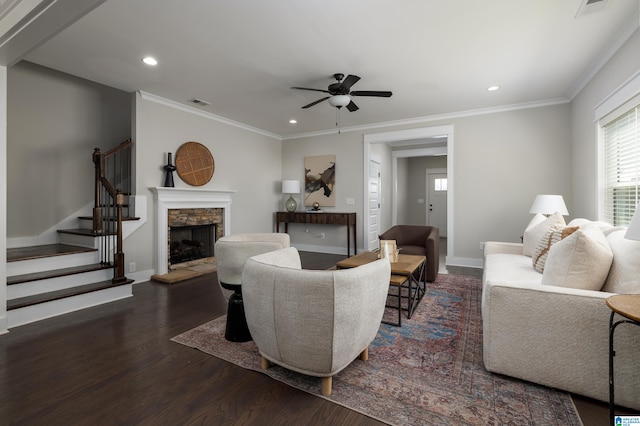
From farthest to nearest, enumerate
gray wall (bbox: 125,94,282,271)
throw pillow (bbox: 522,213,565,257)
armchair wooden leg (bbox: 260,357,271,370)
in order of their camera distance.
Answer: gray wall (bbox: 125,94,282,271), throw pillow (bbox: 522,213,565,257), armchair wooden leg (bbox: 260,357,271,370)

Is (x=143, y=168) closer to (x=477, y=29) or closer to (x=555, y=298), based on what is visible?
(x=477, y=29)

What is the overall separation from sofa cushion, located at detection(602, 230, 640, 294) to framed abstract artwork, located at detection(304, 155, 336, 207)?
181 inches

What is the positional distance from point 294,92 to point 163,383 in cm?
344

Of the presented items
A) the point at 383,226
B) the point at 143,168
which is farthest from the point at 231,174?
the point at 383,226

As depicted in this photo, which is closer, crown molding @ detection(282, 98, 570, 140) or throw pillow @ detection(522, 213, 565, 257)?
throw pillow @ detection(522, 213, 565, 257)

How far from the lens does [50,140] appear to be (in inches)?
155

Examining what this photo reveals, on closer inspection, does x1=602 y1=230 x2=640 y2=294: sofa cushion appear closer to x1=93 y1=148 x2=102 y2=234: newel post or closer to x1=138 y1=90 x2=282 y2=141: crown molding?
x1=93 y1=148 x2=102 y2=234: newel post

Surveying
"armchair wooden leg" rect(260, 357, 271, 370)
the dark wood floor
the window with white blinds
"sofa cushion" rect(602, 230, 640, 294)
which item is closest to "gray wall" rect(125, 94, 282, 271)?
the dark wood floor

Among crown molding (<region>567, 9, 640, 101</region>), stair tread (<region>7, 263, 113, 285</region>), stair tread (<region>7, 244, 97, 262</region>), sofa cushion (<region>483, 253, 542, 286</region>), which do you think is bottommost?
stair tread (<region>7, 263, 113, 285</region>)

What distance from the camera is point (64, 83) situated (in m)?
4.06

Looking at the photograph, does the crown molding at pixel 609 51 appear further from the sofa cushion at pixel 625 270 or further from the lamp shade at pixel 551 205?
the sofa cushion at pixel 625 270

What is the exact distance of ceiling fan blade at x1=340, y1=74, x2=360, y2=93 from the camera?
3139 mm

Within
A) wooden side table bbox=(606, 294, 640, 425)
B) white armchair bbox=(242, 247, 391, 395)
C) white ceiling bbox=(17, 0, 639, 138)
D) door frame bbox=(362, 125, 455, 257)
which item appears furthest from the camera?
door frame bbox=(362, 125, 455, 257)

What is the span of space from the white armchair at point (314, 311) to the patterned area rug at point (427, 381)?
0.22 meters
